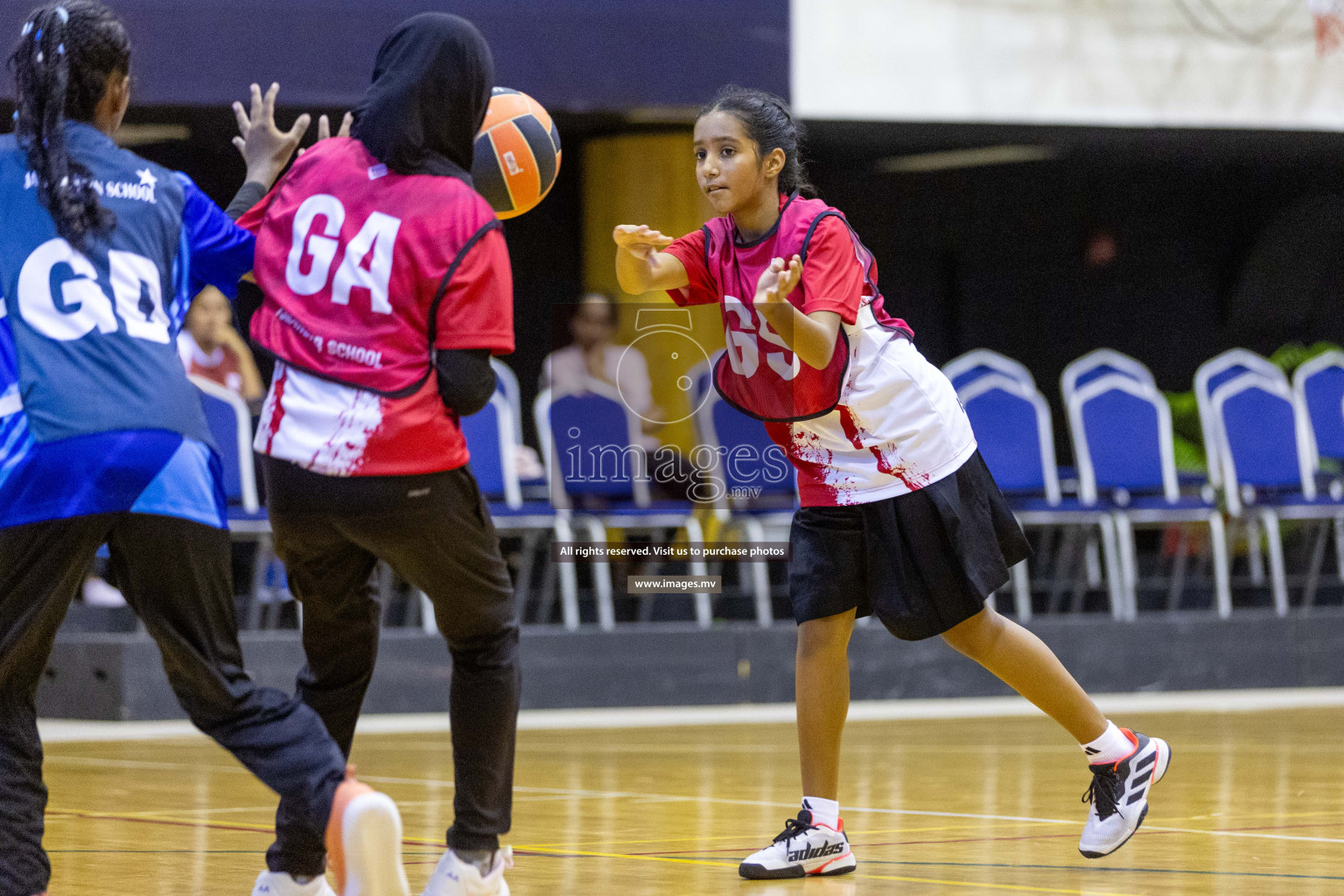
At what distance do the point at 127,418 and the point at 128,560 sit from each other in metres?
0.22

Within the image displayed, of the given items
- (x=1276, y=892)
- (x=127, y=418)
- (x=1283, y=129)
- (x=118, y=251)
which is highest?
(x=1283, y=129)

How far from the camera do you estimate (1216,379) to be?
415 inches

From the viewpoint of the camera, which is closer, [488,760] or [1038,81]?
[488,760]

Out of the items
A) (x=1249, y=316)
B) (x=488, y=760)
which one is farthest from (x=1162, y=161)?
(x=488, y=760)

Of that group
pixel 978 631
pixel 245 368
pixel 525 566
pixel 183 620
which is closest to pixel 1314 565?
pixel 525 566

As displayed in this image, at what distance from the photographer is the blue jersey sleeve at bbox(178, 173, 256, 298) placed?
9.77 feet

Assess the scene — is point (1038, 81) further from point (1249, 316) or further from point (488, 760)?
point (488, 760)

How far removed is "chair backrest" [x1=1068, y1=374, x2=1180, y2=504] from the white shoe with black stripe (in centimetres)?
536

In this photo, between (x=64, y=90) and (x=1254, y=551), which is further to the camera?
(x=1254, y=551)

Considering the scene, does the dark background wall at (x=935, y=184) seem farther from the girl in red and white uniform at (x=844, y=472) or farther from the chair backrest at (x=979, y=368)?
the girl in red and white uniform at (x=844, y=472)

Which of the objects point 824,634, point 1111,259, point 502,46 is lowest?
point 824,634

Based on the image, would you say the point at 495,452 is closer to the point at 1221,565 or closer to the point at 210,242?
the point at 1221,565

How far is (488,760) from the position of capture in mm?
3010

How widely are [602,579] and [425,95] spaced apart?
19.2 feet
